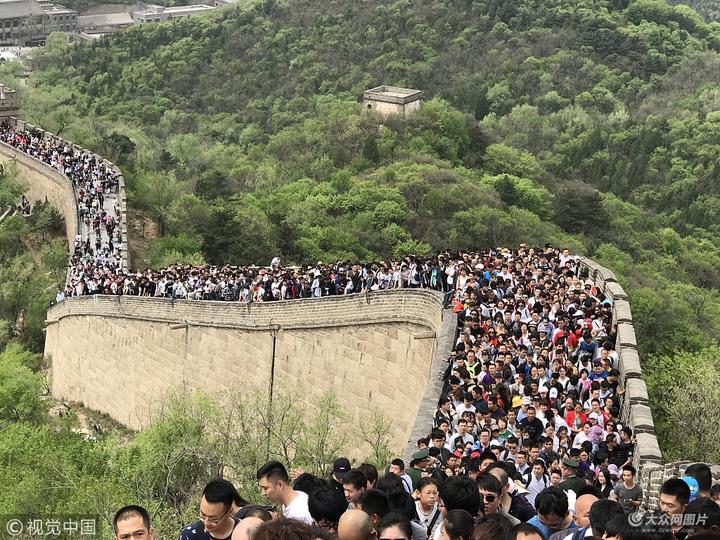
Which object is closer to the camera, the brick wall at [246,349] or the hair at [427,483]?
the hair at [427,483]

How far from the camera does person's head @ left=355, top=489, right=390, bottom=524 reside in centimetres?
1005

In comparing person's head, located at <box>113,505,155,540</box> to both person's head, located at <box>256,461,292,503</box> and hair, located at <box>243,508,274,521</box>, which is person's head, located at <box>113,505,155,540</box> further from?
person's head, located at <box>256,461,292,503</box>

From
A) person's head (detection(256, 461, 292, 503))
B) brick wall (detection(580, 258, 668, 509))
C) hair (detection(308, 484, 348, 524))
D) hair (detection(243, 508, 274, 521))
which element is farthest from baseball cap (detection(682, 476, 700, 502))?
hair (detection(243, 508, 274, 521))

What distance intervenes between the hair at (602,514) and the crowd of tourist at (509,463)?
13mm

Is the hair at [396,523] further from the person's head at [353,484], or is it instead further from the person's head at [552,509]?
the person's head at [552,509]

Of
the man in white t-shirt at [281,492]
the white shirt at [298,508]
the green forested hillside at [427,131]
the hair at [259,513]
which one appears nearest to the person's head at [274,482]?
the man in white t-shirt at [281,492]

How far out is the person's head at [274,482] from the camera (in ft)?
34.8

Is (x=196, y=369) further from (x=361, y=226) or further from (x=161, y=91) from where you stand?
(x=161, y=91)

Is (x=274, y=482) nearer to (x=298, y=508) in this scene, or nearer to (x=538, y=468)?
(x=298, y=508)

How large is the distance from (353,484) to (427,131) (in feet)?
183

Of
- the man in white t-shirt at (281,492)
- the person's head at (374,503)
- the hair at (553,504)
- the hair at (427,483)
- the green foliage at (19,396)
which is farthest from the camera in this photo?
the green foliage at (19,396)

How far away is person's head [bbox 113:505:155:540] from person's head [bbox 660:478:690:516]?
14.8 ft

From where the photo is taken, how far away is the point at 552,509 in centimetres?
1072

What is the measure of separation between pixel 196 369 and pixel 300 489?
20.1 m
